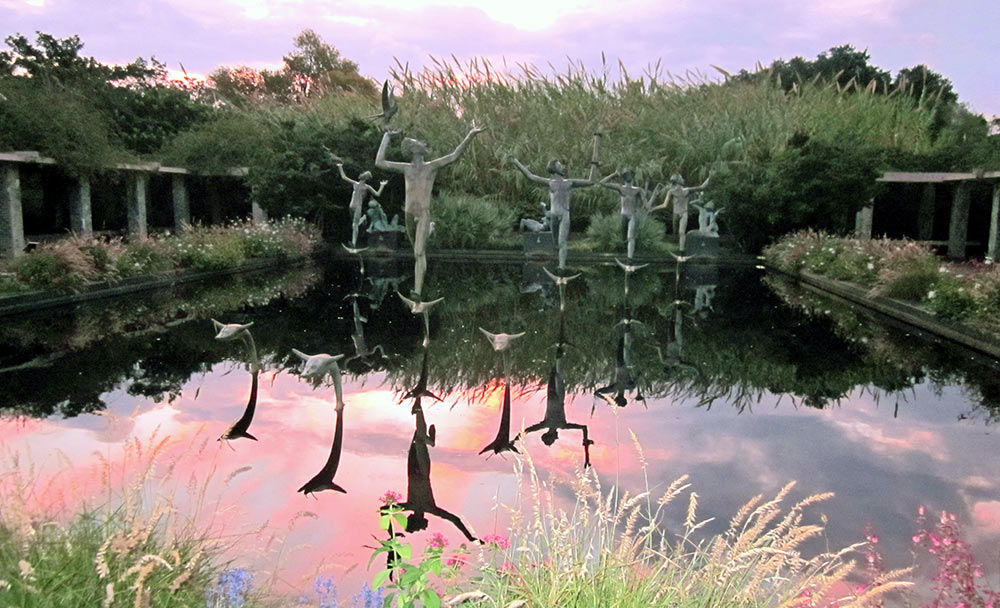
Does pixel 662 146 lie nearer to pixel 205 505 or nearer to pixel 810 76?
pixel 810 76

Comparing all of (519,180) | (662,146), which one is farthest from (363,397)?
(662,146)

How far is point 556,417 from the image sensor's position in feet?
19.2

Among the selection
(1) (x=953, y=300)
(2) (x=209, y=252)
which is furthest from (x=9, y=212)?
(1) (x=953, y=300)

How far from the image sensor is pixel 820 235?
1884cm

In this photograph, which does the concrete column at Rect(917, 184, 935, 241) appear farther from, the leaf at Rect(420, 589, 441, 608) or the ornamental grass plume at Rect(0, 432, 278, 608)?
the leaf at Rect(420, 589, 441, 608)

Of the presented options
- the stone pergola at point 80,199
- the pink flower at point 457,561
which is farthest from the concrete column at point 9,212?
the pink flower at point 457,561

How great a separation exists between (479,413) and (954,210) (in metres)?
20.6

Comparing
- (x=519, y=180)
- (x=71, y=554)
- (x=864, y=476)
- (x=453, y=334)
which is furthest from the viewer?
(x=519, y=180)

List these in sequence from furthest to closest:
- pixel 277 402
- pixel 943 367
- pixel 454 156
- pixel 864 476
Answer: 1. pixel 454 156
2. pixel 943 367
3. pixel 277 402
4. pixel 864 476

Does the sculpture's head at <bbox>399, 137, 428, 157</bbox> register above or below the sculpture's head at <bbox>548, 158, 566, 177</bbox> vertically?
above

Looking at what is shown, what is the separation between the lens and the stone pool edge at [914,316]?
8.34m

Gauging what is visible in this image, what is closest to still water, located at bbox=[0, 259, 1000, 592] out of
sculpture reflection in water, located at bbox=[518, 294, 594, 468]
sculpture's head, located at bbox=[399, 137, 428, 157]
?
sculpture reflection in water, located at bbox=[518, 294, 594, 468]

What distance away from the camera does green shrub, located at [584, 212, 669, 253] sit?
A: 2255 cm

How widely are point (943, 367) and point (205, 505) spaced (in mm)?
6997
